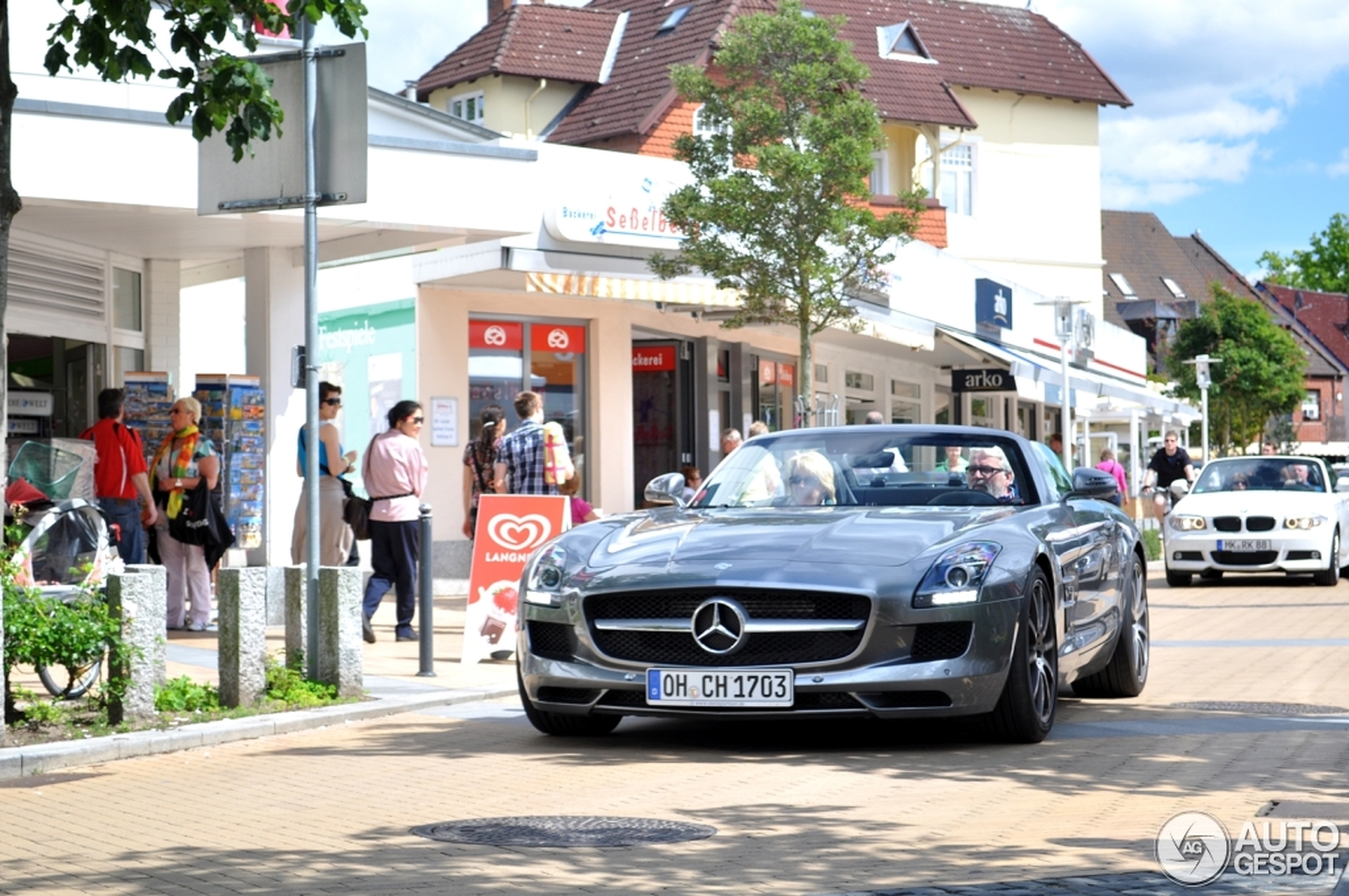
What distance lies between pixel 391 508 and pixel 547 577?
5803mm

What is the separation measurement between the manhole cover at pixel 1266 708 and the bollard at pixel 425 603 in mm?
4405

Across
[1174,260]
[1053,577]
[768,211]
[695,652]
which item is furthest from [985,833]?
[1174,260]

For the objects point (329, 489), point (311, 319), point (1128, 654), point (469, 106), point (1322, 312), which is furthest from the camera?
point (1322, 312)

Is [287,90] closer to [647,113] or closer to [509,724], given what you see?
[509,724]

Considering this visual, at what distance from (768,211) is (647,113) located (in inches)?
761

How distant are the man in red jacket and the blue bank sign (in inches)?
894

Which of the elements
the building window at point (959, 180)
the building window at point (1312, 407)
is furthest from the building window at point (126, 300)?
the building window at point (1312, 407)

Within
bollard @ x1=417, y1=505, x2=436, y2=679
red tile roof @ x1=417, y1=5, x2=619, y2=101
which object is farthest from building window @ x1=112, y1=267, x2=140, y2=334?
red tile roof @ x1=417, y1=5, x2=619, y2=101

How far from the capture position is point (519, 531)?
12.9 meters

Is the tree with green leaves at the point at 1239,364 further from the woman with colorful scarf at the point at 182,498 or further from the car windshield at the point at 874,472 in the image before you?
the car windshield at the point at 874,472

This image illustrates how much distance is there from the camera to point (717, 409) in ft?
91.9

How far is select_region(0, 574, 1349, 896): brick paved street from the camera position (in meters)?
5.63

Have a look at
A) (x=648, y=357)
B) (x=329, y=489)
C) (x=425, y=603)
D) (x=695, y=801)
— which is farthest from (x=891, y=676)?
(x=648, y=357)

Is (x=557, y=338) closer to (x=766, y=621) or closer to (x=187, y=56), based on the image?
(x=187, y=56)
